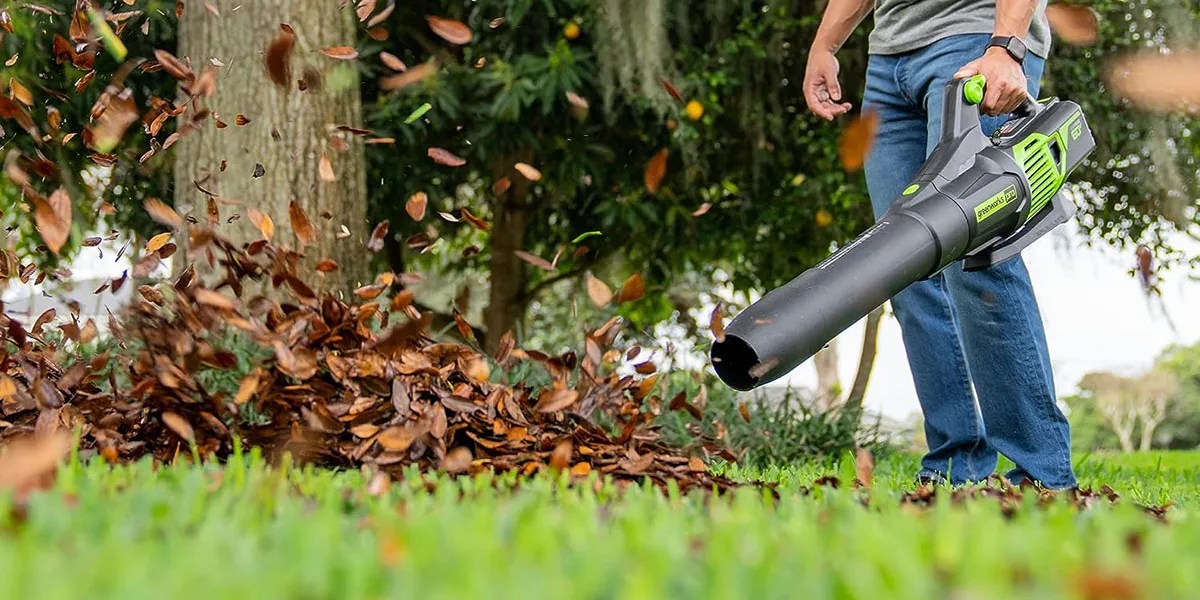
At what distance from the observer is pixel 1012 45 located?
2281 mm

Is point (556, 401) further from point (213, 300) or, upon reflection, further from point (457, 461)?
point (213, 300)

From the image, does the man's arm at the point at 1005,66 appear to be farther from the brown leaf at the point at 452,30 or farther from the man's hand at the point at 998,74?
the brown leaf at the point at 452,30

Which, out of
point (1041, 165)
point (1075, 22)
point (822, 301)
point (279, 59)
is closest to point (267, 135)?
→ point (279, 59)

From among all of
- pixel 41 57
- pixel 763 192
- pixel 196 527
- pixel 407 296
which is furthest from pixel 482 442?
pixel 763 192

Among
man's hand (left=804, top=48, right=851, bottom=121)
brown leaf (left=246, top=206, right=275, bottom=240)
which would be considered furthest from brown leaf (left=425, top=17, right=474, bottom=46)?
man's hand (left=804, top=48, right=851, bottom=121)

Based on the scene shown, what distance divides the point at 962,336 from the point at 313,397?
148cm

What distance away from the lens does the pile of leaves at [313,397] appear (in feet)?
6.90

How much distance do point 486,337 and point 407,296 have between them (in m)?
3.75

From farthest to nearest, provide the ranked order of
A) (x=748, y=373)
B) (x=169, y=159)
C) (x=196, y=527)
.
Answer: (x=169, y=159)
(x=748, y=373)
(x=196, y=527)

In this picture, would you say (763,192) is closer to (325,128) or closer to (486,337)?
(486,337)

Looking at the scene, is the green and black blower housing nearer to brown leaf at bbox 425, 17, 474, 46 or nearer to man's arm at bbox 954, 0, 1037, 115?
man's arm at bbox 954, 0, 1037, 115

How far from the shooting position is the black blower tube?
198 cm

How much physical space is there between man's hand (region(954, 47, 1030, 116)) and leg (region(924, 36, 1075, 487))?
0.49ft

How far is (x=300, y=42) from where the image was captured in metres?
3.68
